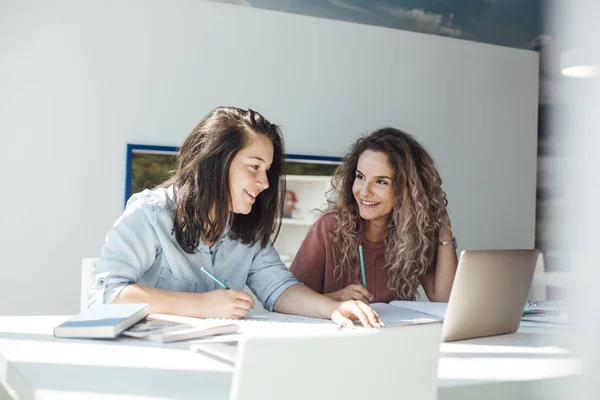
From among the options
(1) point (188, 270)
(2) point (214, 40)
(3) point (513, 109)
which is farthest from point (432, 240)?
(3) point (513, 109)

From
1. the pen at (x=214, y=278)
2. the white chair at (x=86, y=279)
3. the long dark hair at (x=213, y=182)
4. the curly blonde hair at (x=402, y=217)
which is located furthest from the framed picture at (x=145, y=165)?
the pen at (x=214, y=278)

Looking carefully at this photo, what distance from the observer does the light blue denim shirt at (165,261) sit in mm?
1725

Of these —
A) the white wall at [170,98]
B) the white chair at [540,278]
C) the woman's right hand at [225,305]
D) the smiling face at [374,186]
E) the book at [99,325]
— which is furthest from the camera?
the white wall at [170,98]

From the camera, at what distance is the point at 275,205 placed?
2.13 meters

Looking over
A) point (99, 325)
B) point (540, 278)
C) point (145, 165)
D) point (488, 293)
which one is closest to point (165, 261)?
point (99, 325)

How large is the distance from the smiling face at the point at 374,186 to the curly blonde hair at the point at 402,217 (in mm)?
24

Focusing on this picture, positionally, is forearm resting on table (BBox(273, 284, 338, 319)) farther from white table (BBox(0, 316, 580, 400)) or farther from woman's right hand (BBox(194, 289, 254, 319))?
white table (BBox(0, 316, 580, 400))

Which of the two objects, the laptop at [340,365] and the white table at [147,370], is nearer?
the laptop at [340,365]

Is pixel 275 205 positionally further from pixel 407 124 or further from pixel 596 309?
pixel 407 124

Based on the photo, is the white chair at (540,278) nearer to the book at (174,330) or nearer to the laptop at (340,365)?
the laptop at (340,365)

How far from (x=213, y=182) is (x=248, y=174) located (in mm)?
112

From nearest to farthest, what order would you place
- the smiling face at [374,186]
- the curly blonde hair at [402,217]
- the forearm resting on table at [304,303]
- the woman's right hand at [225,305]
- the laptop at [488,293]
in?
1. the laptop at [488,293]
2. the woman's right hand at [225,305]
3. the forearm resting on table at [304,303]
4. the curly blonde hair at [402,217]
5. the smiling face at [374,186]

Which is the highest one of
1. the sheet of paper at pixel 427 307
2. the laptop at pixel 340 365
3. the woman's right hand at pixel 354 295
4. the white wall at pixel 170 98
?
the white wall at pixel 170 98

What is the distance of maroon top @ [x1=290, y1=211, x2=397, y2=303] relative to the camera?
240 cm
